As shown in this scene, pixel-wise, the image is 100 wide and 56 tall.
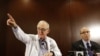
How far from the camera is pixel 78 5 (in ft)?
13.4

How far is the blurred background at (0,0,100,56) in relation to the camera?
385 cm

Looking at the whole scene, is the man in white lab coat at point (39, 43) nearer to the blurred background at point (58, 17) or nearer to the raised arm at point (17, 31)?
the raised arm at point (17, 31)

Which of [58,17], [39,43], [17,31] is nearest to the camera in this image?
[17,31]

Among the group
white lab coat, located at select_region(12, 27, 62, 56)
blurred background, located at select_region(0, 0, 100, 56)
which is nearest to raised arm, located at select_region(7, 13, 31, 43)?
white lab coat, located at select_region(12, 27, 62, 56)

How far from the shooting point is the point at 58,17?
3.99 m

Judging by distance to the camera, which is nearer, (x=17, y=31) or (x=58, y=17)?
(x=17, y=31)

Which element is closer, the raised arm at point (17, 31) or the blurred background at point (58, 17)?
the raised arm at point (17, 31)

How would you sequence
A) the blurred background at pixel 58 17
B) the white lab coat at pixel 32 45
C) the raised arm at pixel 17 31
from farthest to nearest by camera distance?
the blurred background at pixel 58 17 → the white lab coat at pixel 32 45 → the raised arm at pixel 17 31

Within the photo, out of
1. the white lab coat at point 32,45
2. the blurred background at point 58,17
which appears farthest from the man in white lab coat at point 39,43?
the blurred background at point 58,17

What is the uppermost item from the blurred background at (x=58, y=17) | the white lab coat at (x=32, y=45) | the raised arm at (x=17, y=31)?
the blurred background at (x=58, y=17)

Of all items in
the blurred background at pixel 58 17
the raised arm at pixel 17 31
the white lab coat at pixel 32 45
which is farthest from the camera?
the blurred background at pixel 58 17

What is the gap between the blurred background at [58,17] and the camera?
151 inches

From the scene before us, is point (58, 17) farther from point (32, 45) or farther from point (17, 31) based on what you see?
point (17, 31)

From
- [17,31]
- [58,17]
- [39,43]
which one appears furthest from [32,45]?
[58,17]
